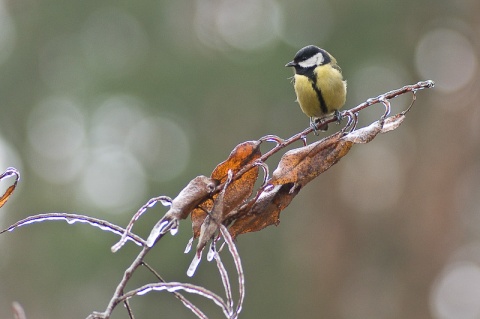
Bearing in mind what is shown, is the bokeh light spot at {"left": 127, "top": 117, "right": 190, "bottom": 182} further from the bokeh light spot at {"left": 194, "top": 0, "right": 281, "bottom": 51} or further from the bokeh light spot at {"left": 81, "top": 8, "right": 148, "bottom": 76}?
the bokeh light spot at {"left": 194, "top": 0, "right": 281, "bottom": 51}

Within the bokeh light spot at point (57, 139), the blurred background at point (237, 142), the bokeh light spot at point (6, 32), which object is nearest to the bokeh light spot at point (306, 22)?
the blurred background at point (237, 142)

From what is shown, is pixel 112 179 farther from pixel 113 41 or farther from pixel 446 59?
pixel 446 59

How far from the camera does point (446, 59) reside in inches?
356

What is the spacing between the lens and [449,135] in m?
8.49

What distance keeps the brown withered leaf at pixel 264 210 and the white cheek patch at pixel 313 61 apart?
191cm

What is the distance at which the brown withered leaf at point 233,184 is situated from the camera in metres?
1.09

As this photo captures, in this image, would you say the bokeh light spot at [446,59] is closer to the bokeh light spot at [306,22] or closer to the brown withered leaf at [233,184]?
the bokeh light spot at [306,22]

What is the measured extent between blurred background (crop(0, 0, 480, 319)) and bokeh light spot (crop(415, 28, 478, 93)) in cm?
2

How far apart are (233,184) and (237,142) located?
1045cm

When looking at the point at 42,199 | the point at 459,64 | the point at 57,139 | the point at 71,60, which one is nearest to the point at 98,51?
the point at 71,60

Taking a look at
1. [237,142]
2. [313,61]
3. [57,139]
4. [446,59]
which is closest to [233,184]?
[313,61]

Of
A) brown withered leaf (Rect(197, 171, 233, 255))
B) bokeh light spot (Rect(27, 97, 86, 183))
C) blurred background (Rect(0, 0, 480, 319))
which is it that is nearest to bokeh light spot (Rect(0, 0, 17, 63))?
blurred background (Rect(0, 0, 480, 319))

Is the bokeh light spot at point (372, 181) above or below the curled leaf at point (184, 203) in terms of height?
above

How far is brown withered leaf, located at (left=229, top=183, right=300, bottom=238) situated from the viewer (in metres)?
1.10
